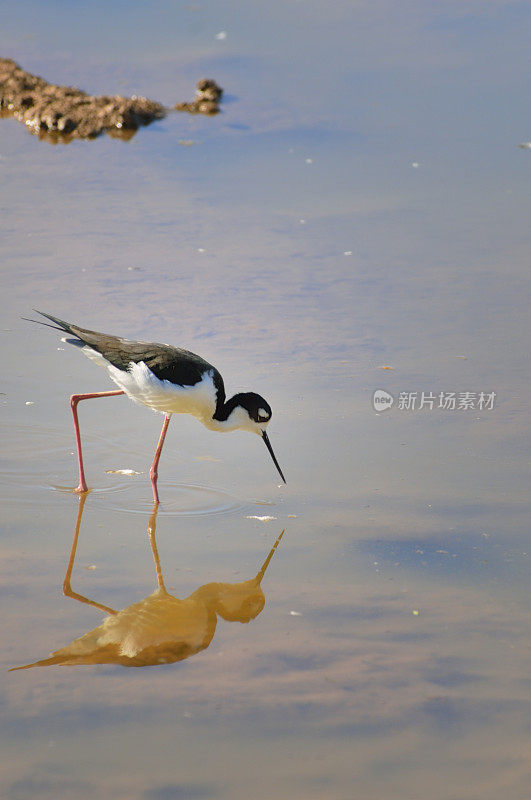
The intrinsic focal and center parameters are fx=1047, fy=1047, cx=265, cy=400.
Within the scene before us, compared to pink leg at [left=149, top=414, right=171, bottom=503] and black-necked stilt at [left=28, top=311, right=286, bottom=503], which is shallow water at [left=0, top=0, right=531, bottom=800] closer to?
pink leg at [left=149, top=414, right=171, bottom=503]

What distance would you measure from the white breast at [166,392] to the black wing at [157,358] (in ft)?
0.09

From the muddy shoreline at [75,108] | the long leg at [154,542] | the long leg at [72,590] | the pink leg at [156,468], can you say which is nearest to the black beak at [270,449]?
the pink leg at [156,468]

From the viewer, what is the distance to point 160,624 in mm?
4367

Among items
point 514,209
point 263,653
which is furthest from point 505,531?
point 514,209

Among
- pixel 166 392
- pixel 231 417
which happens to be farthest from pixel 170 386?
pixel 231 417

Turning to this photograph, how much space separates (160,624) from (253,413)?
1519 mm

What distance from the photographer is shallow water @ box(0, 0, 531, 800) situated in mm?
3664

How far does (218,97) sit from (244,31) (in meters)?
2.71

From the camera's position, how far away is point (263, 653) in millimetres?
4145

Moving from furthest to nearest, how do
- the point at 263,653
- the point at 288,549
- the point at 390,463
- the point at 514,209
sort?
the point at 514,209 < the point at 390,463 < the point at 288,549 < the point at 263,653

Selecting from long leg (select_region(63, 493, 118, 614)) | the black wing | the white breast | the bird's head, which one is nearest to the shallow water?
long leg (select_region(63, 493, 118, 614))

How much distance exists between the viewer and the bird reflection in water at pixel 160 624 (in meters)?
4.09

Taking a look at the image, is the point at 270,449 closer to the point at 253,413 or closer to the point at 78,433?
the point at 253,413

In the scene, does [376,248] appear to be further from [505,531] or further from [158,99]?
[158,99]
